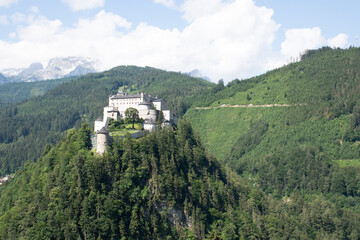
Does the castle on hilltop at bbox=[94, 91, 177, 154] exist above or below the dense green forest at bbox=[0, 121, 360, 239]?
above

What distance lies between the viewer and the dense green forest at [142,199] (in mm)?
83125

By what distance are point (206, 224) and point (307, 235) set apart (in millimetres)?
37028

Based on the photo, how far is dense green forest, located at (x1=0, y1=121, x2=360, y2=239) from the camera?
83125mm

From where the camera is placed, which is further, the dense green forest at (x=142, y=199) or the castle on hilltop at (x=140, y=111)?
the castle on hilltop at (x=140, y=111)

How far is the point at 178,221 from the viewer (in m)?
93.5

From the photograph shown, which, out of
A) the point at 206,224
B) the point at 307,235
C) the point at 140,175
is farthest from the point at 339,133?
the point at 140,175

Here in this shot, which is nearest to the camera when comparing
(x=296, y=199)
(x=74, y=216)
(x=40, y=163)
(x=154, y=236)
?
(x=74, y=216)

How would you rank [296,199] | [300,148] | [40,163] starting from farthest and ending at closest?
1. [300,148]
2. [296,199]
3. [40,163]

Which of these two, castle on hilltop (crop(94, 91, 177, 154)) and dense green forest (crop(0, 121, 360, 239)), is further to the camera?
castle on hilltop (crop(94, 91, 177, 154))

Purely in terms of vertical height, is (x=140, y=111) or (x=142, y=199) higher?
(x=140, y=111)

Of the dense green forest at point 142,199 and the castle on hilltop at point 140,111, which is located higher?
the castle on hilltop at point 140,111

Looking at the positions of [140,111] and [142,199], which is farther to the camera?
[140,111]

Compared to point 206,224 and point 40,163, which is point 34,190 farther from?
point 206,224

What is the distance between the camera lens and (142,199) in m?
88.6
